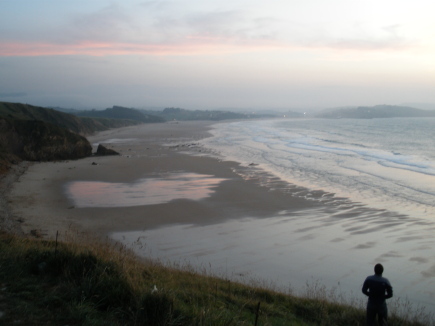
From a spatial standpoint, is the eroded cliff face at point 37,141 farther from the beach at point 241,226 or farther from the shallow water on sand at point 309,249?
the shallow water on sand at point 309,249

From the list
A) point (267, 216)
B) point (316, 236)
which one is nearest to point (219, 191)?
point (267, 216)

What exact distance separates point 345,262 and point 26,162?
25237 mm

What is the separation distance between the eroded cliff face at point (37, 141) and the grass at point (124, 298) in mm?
24234

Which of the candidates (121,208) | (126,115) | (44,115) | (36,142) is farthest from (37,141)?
(126,115)

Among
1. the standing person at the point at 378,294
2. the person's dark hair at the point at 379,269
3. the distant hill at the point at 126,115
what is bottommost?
the standing person at the point at 378,294

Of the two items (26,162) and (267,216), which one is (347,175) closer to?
(267,216)

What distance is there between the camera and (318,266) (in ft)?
32.4

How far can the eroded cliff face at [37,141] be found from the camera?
29.0 m

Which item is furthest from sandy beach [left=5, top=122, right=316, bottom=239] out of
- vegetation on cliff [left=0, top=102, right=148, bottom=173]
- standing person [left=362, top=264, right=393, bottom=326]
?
standing person [left=362, top=264, right=393, bottom=326]

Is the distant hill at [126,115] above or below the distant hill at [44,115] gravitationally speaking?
above

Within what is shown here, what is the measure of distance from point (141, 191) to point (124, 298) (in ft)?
47.2

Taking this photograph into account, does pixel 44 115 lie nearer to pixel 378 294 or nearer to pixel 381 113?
pixel 378 294

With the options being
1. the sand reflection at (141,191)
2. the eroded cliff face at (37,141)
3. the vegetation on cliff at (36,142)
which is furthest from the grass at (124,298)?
the eroded cliff face at (37,141)

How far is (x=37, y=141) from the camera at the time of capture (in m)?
30.2
